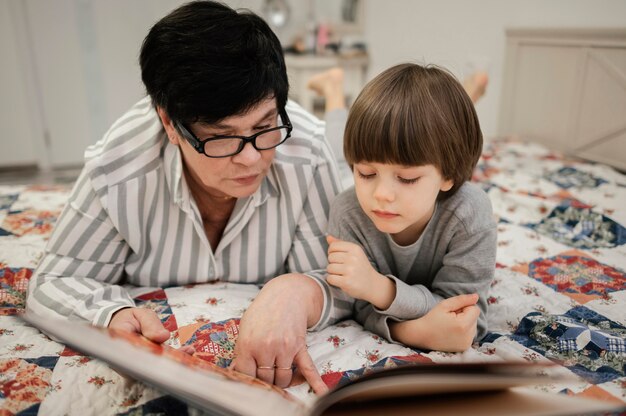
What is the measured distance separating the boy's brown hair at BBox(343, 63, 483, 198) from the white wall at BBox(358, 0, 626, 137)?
103 centimetres

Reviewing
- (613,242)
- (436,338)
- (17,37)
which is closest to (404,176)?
(436,338)

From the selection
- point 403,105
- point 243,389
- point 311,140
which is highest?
point 403,105

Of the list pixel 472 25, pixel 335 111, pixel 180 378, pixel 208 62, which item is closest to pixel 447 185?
pixel 208 62

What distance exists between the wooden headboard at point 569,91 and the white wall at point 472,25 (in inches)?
3.3

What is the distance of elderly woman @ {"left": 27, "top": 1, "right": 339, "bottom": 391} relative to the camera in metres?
0.86

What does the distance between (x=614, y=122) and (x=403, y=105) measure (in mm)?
1505

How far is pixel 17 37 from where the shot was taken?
342 cm

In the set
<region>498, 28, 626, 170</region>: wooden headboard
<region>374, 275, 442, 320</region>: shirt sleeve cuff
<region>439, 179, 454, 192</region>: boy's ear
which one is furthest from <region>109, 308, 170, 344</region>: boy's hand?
<region>498, 28, 626, 170</region>: wooden headboard

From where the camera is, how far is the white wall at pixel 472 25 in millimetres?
2125

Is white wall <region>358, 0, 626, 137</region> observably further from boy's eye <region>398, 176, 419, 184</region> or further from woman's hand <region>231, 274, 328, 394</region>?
woman's hand <region>231, 274, 328, 394</region>

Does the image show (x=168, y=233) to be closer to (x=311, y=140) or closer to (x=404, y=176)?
(x=311, y=140)

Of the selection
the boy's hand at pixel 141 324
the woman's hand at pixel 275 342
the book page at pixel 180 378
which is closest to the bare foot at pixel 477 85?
the woman's hand at pixel 275 342

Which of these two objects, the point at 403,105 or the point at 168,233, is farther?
the point at 168,233

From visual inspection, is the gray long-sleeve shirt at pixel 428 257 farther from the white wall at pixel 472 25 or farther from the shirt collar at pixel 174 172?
the white wall at pixel 472 25
